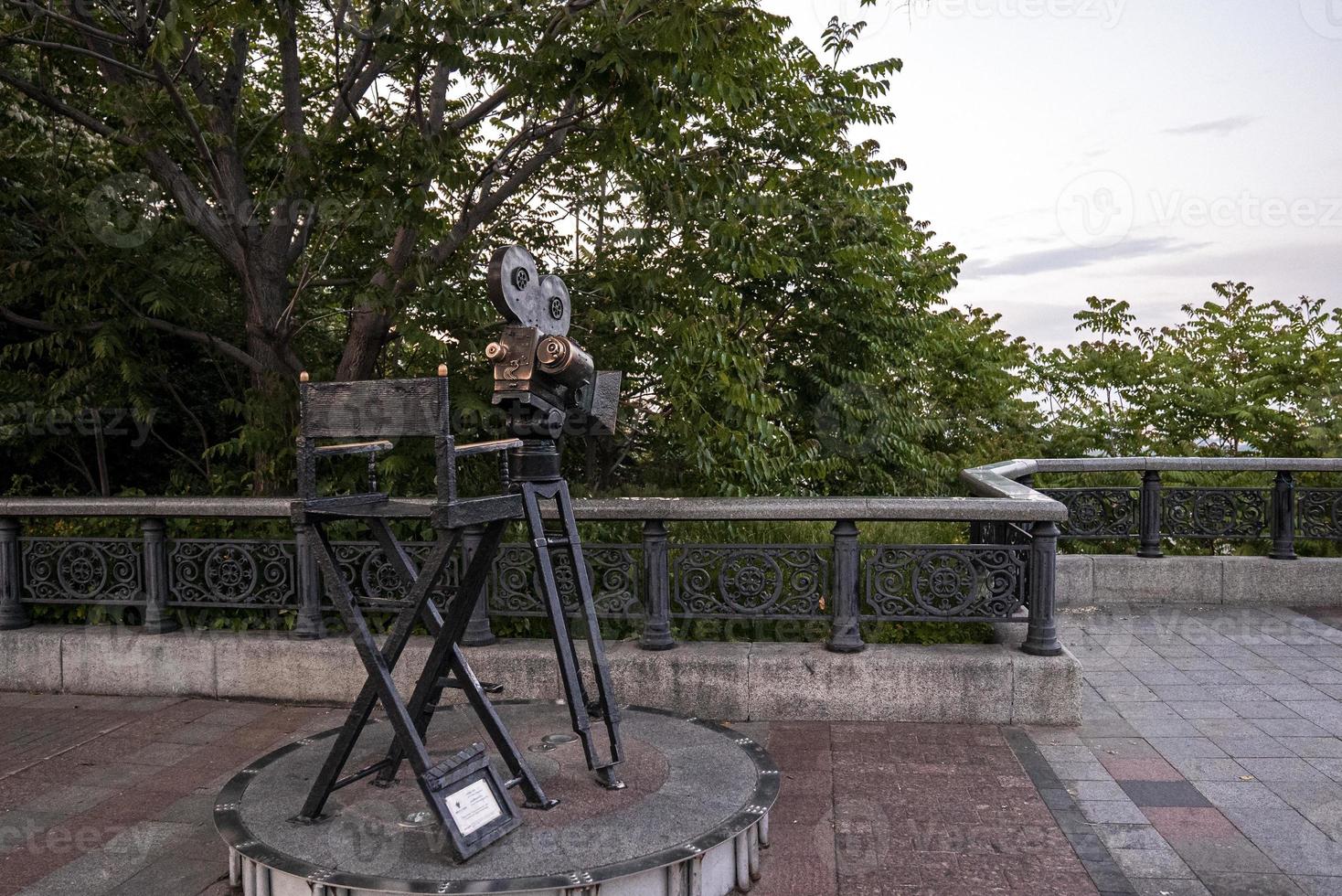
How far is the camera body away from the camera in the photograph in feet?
13.3

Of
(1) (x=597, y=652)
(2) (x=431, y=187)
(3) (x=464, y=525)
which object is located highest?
(2) (x=431, y=187)

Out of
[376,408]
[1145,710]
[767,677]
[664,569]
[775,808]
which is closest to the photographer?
[376,408]

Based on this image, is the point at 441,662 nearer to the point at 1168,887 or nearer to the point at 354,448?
the point at 354,448

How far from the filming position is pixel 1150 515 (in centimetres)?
945

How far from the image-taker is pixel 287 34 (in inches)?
270

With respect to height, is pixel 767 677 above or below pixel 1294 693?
above

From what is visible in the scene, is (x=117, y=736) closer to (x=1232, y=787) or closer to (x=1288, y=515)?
(x=1232, y=787)

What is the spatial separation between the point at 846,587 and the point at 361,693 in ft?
10.3

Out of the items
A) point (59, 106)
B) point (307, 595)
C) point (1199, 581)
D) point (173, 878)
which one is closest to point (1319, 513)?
point (1199, 581)

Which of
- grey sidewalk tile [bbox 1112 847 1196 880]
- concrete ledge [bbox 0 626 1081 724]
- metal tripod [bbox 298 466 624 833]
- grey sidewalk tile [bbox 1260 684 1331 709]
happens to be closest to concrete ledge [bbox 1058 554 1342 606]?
grey sidewalk tile [bbox 1260 684 1331 709]

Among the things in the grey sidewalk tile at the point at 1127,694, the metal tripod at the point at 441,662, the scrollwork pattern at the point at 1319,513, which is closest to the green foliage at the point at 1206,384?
the scrollwork pattern at the point at 1319,513

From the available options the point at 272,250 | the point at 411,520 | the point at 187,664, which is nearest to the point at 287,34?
the point at 272,250

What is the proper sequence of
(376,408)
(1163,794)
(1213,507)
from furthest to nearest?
(1213,507), (1163,794), (376,408)

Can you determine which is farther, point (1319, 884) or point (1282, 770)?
point (1282, 770)
